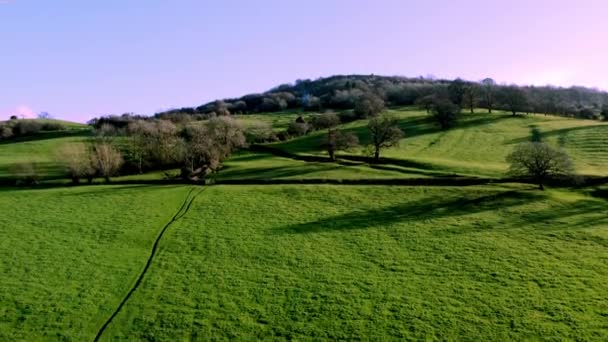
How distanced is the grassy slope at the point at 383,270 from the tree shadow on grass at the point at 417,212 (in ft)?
0.35

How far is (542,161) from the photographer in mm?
52875

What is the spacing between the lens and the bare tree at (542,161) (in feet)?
173

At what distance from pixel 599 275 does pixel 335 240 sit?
63.5 ft

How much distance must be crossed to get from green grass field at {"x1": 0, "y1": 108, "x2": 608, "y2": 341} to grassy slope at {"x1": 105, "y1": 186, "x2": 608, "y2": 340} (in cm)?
12


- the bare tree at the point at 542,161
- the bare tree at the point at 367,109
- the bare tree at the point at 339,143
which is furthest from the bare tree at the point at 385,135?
the bare tree at the point at 367,109

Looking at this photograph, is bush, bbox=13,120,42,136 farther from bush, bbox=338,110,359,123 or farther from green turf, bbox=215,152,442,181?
bush, bbox=338,110,359,123

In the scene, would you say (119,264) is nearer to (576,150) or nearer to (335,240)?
(335,240)

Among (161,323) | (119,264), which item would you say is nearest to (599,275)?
(161,323)

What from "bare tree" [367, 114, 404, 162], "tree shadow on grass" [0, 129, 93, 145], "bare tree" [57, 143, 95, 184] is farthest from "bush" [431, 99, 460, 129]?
"tree shadow on grass" [0, 129, 93, 145]

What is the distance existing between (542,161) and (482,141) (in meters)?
32.6

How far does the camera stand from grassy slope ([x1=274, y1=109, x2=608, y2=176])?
6509cm

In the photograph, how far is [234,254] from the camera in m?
37.0

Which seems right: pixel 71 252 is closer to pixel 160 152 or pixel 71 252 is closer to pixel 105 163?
pixel 105 163

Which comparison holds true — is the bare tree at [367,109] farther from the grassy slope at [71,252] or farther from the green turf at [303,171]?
the grassy slope at [71,252]
